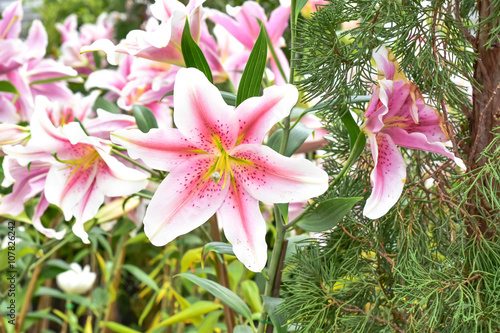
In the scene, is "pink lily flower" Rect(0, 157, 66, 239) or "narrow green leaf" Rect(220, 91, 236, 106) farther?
"pink lily flower" Rect(0, 157, 66, 239)

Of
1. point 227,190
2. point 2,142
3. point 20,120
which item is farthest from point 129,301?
point 227,190

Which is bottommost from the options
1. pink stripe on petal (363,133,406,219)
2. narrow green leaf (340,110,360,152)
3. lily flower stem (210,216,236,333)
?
lily flower stem (210,216,236,333)

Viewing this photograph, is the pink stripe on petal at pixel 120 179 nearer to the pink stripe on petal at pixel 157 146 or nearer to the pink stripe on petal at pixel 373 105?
the pink stripe on petal at pixel 157 146

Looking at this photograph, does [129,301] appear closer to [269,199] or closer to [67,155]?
[67,155]

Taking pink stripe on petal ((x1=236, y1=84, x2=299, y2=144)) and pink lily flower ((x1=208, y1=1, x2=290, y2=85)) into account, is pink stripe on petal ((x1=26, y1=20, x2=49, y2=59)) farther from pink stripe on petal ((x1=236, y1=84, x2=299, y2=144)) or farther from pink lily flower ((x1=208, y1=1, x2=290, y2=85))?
pink stripe on petal ((x1=236, y1=84, x2=299, y2=144))

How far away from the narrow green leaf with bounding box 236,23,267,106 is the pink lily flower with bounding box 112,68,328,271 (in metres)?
0.04

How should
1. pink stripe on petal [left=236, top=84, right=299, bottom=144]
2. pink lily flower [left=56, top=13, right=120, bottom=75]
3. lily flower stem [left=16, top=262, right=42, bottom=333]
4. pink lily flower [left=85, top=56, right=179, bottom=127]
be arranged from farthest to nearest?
pink lily flower [left=56, top=13, right=120, bottom=75]
lily flower stem [left=16, top=262, right=42, bottom=333]
pink lily flower [left=85, top=56, right=179, bottom=127]
pink stripe on petal [left=236, top=84, right=299, bottom=144]

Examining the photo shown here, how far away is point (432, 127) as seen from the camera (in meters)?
0.36

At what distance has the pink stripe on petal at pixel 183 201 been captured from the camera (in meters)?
0.33

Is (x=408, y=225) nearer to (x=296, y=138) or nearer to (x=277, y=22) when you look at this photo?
(x=296, y=138)

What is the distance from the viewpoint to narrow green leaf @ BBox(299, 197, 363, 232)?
0.36 meters

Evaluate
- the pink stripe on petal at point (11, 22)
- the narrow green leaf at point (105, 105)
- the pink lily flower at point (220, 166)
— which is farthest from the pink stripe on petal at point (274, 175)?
the pink stripe on petal at point (11, 22)

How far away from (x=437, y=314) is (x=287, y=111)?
0.56 ft

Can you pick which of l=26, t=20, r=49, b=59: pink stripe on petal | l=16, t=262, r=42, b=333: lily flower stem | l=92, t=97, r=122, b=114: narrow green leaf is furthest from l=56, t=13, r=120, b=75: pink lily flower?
l=16, t=262, r=42, b=333: lily flower stem
